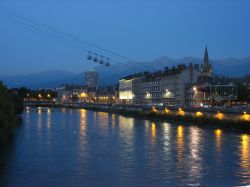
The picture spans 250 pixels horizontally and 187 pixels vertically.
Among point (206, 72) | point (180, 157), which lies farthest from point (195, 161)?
point (206, 72)

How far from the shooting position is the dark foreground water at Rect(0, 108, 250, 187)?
25.2 m

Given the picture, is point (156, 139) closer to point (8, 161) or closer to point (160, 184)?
point (8, 161)

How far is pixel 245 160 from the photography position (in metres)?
32.0

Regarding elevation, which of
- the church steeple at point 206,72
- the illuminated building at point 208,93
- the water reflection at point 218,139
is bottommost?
the water reflection at point 218,139

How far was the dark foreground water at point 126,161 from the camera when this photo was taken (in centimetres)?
2522

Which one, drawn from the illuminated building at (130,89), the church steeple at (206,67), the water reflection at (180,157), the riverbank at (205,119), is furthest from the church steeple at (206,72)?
the water reflection at (180,157)

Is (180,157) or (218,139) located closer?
(180,157)

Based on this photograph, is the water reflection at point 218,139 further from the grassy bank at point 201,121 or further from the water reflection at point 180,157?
the water reflection at point 180,157

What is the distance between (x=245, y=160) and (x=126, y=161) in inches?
262

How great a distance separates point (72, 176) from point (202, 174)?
238 inches

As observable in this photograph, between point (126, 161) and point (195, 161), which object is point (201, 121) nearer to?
point (195, 161)

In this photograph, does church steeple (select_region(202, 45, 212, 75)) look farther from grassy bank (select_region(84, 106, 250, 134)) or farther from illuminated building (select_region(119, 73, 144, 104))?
grassy bank (select_region(84, 106, 250, 134))

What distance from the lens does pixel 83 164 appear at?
3022cm

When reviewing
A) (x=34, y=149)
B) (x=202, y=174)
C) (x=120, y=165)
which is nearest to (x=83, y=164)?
(x=120, y=165)
